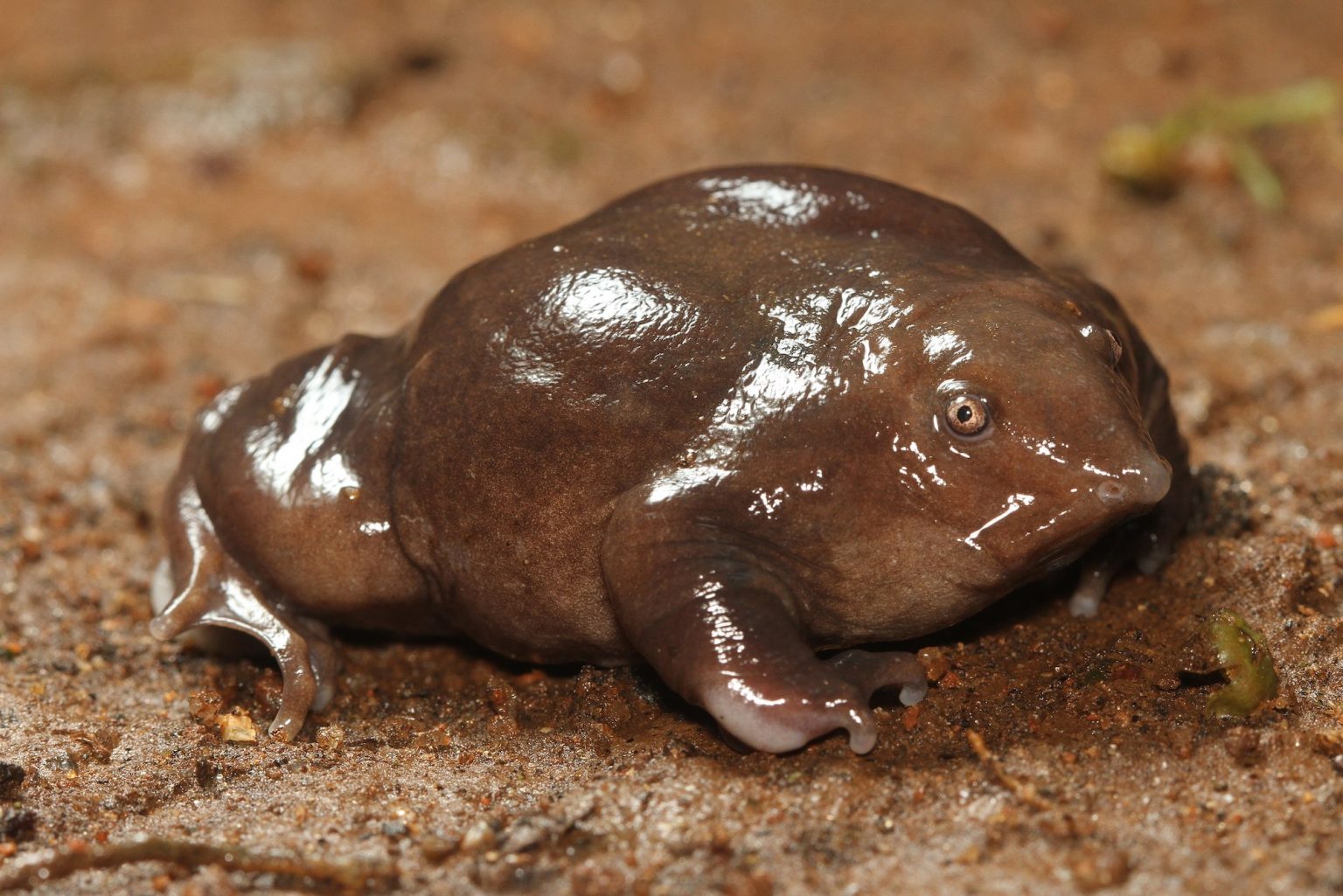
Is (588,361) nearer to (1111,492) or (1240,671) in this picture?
(1111,492)

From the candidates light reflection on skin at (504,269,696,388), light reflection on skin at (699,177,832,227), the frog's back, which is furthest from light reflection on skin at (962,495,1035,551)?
light reflection on skin at (699,177,832,227)

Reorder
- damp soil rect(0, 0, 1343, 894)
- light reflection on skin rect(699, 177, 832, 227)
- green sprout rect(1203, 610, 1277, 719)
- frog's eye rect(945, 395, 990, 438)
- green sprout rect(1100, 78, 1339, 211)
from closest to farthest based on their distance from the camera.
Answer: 1. damp soil rect(0, 0, 1343, 894)
2. frog's eye rect(945, 395, 990, 438)
3. green sprout rect(1203, 610, 1277, 719)
4. light reflection on skin rect(699, 177, 832, 227)
5. green sprout rect(1100, 78, 1339, 211)

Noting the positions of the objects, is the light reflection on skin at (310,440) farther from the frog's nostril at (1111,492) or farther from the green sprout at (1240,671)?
the green sprout at (1240,671)

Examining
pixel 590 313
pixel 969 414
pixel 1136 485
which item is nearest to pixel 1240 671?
pixel 1136 485

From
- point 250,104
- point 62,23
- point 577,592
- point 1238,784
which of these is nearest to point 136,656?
point 577,592

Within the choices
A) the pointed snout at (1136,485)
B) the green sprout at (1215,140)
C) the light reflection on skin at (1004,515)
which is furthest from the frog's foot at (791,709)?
the green sprout at (1215,140)

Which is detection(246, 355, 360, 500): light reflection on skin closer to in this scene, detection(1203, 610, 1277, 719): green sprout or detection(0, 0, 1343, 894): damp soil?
detection(0, 0, 1343, 894): damp soil

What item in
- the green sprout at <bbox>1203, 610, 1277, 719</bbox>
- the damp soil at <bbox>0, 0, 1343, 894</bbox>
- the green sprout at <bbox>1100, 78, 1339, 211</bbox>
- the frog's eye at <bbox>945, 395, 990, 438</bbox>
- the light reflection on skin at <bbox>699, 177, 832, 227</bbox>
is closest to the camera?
the damp soil at <bbox>0, 0, 1343, 894</bbox>
